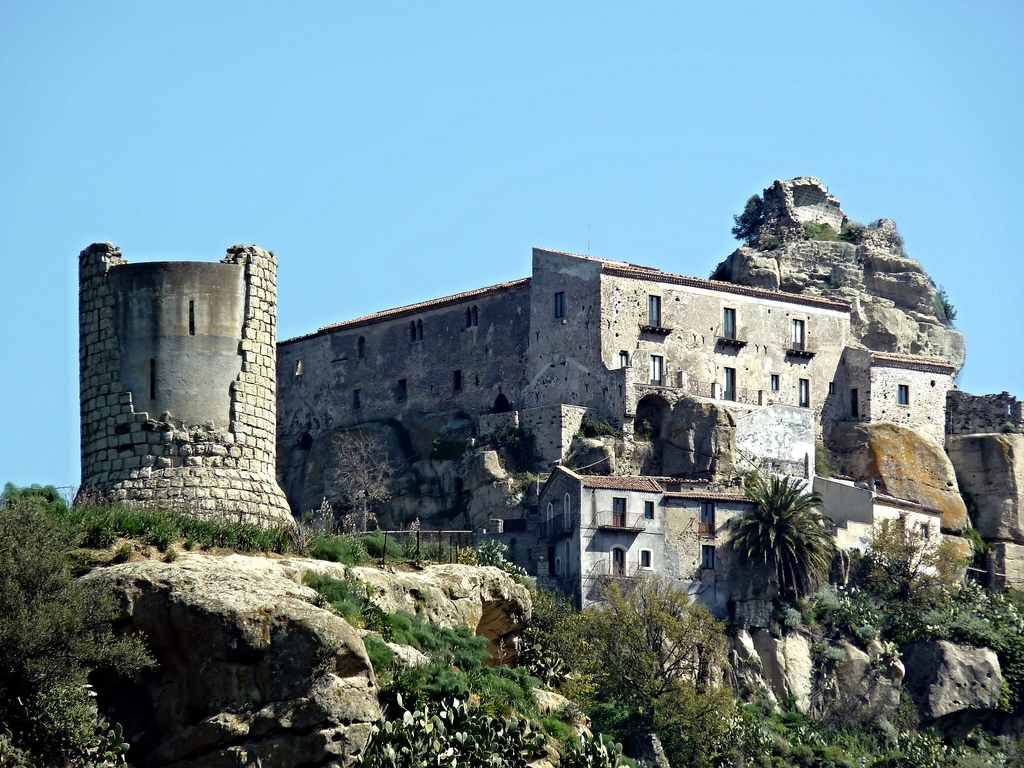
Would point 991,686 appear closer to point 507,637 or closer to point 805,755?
point 805,755

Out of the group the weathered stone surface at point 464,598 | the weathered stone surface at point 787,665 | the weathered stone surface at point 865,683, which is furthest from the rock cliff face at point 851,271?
the weathered stone surface at point 464,598

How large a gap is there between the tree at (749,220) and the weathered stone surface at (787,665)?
27.0 m

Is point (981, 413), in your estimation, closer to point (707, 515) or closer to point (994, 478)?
point (994, 478)

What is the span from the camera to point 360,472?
2960 inches

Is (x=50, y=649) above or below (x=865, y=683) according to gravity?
above

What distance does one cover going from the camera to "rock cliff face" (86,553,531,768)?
105ft

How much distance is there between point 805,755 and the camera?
60.9m

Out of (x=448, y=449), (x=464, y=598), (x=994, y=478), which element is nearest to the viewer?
(x=464, y=598)

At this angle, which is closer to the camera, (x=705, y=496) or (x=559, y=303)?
(x=705, y=496)

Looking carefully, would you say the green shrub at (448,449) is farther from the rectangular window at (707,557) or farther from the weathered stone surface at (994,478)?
the weathered stone surface at (994,478)

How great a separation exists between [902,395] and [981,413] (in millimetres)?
4008

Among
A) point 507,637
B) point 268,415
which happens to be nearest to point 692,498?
point 507,637

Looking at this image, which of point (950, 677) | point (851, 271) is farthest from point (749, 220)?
point (950, 677)

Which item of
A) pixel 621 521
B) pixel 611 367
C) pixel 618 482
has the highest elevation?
pixel 611 367
